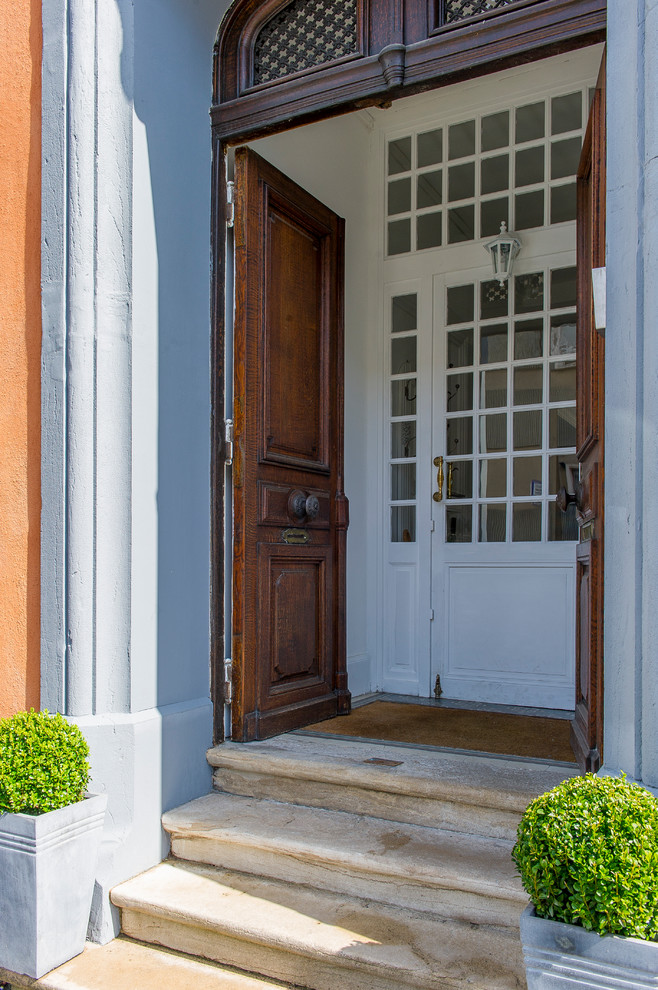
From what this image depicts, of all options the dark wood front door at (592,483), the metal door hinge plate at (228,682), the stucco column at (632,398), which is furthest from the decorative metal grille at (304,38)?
the metal door hinge plate at (228,682)

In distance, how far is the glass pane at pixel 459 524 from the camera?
489 cm

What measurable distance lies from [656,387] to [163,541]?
1.98 metres

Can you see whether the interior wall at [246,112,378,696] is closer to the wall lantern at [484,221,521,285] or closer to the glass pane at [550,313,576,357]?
the wall lantern at [484,221,521,285]

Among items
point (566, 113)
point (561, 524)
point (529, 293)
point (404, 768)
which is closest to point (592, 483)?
point (404, 768)

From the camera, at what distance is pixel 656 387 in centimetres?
225

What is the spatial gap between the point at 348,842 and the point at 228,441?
5.75ft

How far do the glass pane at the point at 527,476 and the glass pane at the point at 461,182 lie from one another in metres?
1.65

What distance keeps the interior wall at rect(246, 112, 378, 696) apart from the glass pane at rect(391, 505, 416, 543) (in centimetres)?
14

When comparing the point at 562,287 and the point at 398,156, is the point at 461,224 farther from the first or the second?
the point at 562,287

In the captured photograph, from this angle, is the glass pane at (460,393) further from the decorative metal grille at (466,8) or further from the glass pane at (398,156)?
the decorative metal grille at (466,8)

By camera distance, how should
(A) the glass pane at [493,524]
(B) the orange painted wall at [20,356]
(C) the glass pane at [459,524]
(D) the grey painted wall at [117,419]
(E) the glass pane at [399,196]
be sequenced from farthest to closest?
(E) the glass pane at [399,196] → (C) the glass pane at [459,524] → (A) the glass pane at [493,524] → (B) the orange painted wall at [20,356] → (D) the grey painted wall at [117,419]

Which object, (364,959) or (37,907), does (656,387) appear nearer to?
(364,959)

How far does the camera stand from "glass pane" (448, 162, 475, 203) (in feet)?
16.2

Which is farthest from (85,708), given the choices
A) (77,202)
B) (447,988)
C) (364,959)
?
(77,202)
